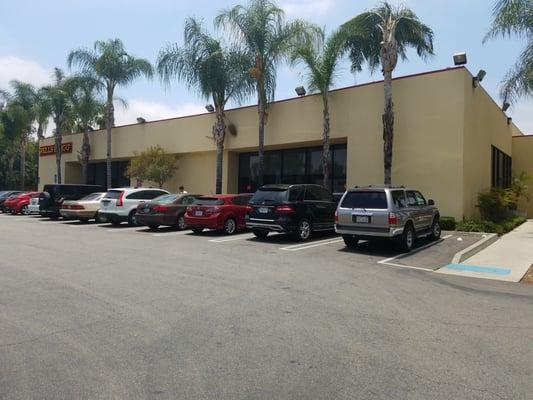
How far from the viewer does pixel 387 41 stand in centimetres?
1816

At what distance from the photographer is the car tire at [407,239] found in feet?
40.1

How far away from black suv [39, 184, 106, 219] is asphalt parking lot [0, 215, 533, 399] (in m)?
12.7

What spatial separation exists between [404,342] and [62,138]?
39.7 meters

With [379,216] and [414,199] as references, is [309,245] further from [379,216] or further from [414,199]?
[414,199]

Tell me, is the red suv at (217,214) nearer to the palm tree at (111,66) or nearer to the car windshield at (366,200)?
the car windshield at (366,200)

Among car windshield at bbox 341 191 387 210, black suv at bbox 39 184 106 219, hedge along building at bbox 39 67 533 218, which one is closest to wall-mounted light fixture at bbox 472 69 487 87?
hedge along building at bbox 39 67 533 218

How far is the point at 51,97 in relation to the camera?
111 feet

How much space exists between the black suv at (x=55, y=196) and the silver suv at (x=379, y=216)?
15600mm

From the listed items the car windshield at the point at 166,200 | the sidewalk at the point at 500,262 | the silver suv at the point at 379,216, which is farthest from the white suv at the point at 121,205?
the sidewalk at the point at 500,262

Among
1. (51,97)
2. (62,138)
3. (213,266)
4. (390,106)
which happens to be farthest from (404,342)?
(62,138)

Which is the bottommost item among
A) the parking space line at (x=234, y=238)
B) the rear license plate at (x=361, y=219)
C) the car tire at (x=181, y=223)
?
the parking space line at (x=234, y=238)

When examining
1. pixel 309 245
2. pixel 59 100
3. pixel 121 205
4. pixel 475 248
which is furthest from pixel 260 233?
pixel 59 100

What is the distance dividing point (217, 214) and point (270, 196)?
87.1 inches

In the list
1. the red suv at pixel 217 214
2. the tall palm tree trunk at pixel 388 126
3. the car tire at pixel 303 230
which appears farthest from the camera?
the tall palm tree trunk at pixel 388 126
